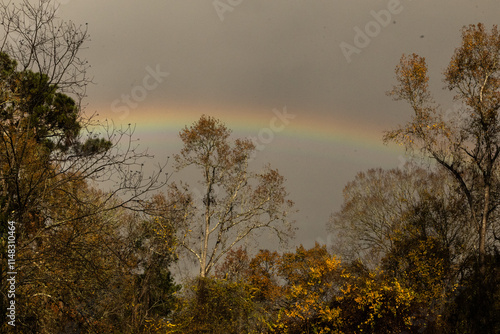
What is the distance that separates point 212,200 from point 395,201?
12162 mm

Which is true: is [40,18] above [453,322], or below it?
above

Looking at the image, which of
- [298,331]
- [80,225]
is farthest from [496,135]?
[80,225]

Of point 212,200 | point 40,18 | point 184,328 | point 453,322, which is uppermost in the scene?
point 212,200

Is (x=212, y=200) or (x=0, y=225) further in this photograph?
(x=212, y=200)

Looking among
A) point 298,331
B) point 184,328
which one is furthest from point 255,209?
point 298,331

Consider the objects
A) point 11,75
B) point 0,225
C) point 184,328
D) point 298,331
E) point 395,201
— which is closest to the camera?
point 0,225

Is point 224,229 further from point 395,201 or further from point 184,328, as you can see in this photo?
point 395,201

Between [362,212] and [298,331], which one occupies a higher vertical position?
[362,212]

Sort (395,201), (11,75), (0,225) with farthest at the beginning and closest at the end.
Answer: (395,201), (11,75), (0,225)

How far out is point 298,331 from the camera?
1283 cm

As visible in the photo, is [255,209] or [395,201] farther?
[395,201]

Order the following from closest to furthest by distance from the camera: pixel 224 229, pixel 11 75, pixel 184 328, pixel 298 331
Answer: pixel 11 75 → pixel 298 331 → pixel 184 328 → pixel 224 229

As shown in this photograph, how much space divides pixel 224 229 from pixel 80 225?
16.8 m

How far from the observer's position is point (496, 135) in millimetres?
16469
